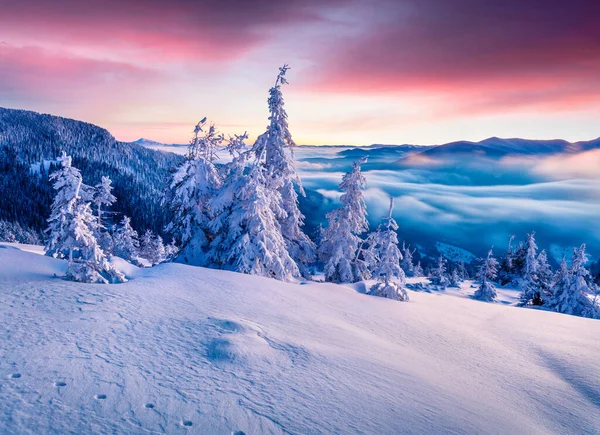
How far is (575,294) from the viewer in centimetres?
3072

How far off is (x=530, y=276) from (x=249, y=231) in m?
48.1

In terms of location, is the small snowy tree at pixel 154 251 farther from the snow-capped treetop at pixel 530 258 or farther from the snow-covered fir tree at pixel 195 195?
the snow-capped treetop at pixel 530 258

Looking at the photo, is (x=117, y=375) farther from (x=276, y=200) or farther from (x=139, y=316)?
(x=276, y=200)

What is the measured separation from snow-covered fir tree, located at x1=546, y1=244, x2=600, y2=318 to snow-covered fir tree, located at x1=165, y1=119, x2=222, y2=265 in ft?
113

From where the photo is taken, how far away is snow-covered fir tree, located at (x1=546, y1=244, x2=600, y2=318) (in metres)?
29.9

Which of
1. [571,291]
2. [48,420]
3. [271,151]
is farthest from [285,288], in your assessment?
[571,291]

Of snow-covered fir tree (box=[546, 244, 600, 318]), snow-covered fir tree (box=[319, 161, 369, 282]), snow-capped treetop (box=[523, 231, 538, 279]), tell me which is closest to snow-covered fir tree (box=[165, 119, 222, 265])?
snow-covered fir tree (box=[319, 161, 369, 282])

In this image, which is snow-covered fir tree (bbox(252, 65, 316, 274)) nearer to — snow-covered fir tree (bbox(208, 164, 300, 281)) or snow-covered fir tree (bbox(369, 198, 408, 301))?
snow-covered fir tree (bbox(208, 164, 300, 281))


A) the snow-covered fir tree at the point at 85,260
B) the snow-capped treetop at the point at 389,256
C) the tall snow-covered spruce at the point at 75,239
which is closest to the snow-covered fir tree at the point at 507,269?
the snow-capped treetop at the point at 389,256

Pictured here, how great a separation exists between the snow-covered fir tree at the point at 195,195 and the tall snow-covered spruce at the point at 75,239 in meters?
6.90

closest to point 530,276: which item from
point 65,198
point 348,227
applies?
point 348,227

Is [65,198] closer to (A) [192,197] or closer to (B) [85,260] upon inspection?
(B) [85,260]

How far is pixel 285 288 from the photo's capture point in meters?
12.1

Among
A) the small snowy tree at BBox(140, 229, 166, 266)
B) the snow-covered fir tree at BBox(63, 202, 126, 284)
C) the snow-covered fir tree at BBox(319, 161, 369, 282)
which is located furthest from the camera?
the small snowy tree at BBox(140, 229, 166, 266)
